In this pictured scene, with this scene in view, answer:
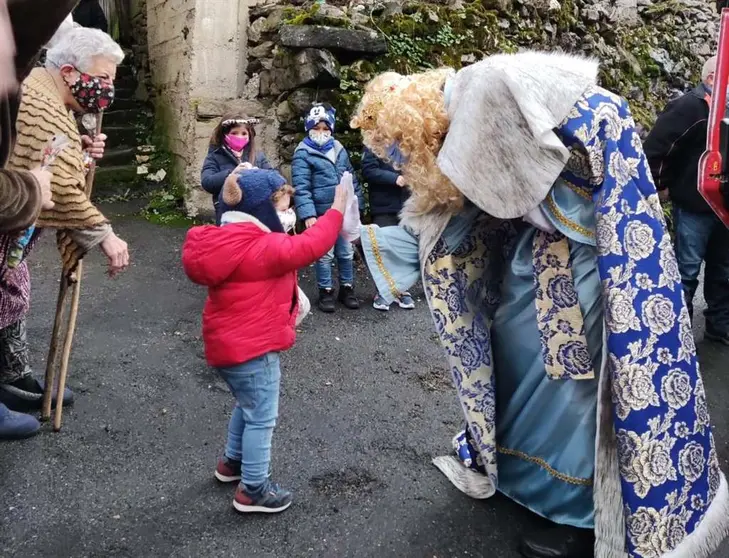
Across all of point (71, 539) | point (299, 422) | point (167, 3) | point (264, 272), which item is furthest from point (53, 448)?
point (167, 3)

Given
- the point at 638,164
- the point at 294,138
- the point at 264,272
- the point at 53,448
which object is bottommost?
the point at 53,448

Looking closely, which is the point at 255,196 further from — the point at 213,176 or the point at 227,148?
the point at 227,148

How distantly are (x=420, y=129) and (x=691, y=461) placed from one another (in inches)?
60.7

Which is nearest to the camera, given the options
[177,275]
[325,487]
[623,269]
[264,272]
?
[623,269]

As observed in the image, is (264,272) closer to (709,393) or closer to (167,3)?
(709,393)

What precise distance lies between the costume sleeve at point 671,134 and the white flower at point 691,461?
3002 mm

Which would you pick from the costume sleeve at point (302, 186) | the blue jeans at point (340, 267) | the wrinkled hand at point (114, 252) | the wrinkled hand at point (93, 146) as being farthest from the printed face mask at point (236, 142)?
the wrinkled hand at point (114, 252)

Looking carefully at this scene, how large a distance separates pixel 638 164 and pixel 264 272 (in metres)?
1.46

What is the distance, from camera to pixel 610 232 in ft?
6.98

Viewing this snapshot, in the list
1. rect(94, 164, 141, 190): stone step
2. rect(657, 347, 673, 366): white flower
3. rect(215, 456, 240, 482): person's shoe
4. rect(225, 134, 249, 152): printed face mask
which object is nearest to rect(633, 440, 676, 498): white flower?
rect(657, 347, 673, 366): white flower

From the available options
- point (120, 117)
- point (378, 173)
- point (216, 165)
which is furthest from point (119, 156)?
point (378, 173)

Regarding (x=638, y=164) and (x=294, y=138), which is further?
(x=294, y=138)

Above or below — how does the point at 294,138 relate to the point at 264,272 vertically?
below

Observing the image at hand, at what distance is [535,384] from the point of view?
8.51 feet
